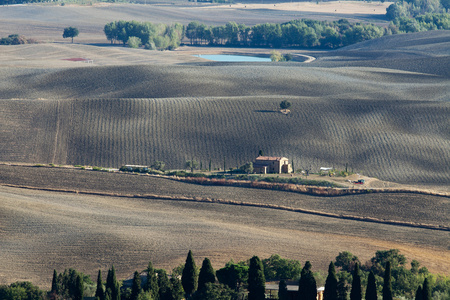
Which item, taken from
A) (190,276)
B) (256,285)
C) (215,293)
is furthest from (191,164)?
(256,285)

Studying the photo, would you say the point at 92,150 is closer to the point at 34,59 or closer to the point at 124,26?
the point at 34,59

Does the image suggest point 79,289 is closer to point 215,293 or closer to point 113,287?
point 113,287

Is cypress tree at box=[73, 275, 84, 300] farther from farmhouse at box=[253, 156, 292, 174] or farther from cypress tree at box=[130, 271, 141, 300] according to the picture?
farmhouse at box=[253, 156, 292, 174]

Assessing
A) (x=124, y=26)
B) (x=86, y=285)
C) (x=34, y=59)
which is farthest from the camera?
(x=124, y=26)

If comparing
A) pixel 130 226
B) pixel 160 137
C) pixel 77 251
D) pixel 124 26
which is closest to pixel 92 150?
pixel 160 137

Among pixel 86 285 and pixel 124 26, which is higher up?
pixel 124 26

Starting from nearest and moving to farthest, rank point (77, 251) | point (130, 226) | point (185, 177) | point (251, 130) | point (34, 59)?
point (77, 251)
point (130, 226)
point (185, 177)
point (251, 130)
point (34, 59)

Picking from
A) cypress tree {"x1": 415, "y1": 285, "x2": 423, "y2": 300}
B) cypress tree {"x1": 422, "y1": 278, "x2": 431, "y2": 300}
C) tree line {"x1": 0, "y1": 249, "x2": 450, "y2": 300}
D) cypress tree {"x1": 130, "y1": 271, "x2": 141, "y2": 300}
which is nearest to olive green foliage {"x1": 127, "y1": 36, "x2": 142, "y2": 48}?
tree line {"x1": 0, "y1": 249, "x2": 450, "y2": 300}

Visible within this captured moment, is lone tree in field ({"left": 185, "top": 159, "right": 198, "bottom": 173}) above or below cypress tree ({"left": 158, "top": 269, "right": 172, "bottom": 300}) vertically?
above
